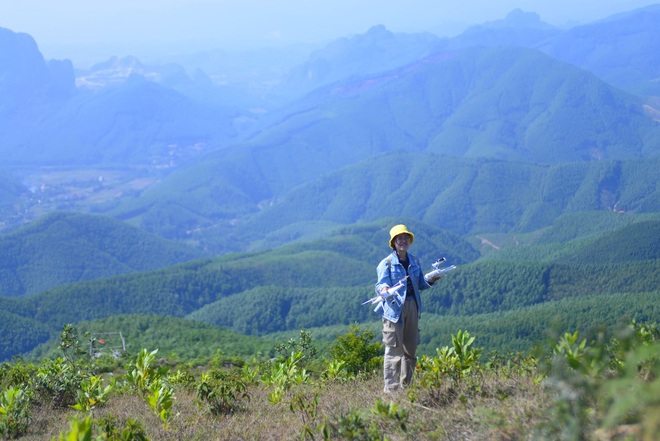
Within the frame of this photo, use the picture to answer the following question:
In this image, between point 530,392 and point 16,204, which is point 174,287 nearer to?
point 530,392

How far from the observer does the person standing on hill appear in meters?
10.6

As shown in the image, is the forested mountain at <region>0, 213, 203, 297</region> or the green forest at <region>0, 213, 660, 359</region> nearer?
the green forest at <region>0, 213, 660, 359</region>

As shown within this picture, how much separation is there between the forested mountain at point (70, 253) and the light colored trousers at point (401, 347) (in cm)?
12310

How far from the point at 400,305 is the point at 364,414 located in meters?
2.44

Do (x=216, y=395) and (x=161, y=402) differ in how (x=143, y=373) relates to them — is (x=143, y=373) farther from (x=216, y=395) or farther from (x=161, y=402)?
(x=161, y=402)

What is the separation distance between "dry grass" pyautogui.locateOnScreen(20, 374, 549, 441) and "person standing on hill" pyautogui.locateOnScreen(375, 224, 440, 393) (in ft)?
1.54

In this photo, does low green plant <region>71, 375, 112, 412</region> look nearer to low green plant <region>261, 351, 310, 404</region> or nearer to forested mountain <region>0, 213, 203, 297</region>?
low green plant <region>261, 351, 310, 404</region>

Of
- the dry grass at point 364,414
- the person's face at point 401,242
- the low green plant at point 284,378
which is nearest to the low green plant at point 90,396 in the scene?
the dry grass at point 364,414

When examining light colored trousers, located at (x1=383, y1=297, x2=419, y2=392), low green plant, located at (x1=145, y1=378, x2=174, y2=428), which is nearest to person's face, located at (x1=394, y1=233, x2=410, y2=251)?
light colored trousers, located at (x1=383, y1=297, x2=419, y2=392)

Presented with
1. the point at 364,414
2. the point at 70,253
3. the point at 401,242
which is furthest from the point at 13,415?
the point at 70,253

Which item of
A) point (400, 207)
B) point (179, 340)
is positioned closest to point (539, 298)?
point (179, 340)

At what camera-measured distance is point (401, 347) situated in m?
10.9

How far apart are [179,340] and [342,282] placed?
185 feet

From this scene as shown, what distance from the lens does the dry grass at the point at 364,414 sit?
721 cm
